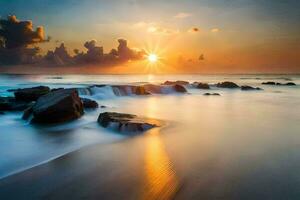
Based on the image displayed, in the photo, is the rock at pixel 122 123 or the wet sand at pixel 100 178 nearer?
the wet sand at pixel 100 178

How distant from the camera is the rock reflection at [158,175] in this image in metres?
3.90

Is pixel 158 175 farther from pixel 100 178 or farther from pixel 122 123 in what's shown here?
pixel 122 123

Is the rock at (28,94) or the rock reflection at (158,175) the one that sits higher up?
the rock at (28,94)

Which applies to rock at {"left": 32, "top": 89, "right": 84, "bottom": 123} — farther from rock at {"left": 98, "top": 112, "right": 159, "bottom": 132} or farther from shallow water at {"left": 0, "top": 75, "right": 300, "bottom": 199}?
rock at {"left": 98, "top": 112, "right": 159, "bottom": 132}

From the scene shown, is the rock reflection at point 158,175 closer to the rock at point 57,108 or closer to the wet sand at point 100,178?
the wet sand at point 100,178

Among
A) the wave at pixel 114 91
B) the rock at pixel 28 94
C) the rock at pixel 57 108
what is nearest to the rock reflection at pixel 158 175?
the rock at pixel 57 108

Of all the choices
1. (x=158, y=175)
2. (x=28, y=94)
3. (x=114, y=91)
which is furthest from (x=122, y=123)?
(x=114, y=91)

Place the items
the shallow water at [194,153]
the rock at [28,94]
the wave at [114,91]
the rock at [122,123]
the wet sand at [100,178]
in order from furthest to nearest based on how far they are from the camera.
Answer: the wave at [114,91] → the rock at [28,94] → the rock at [122,123] → the shallow water at [194,153] → the wet sand at [100,178]

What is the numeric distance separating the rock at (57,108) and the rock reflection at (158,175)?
4.58 m

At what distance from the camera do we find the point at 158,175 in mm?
4637

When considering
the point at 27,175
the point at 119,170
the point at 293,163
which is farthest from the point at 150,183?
the point at 293,163

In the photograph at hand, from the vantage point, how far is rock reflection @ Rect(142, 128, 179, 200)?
3904mm

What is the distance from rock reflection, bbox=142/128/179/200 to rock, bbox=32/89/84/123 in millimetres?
4579

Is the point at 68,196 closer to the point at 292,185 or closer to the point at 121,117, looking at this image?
the point at 292,185
